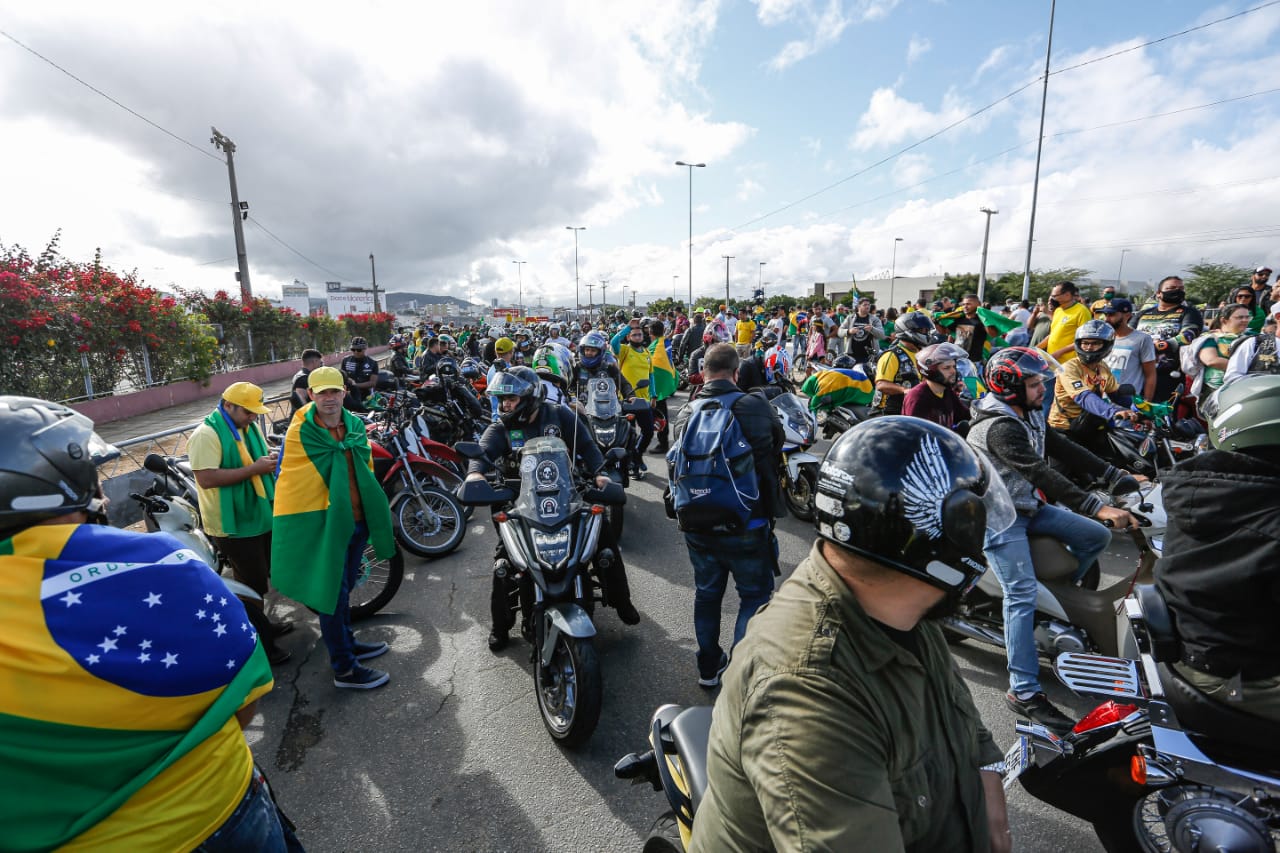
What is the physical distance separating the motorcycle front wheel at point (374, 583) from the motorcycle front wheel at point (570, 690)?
1714 mm

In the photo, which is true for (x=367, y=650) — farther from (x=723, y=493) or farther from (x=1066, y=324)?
(x=1066, y=324)

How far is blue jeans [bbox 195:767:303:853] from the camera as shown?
1.52m

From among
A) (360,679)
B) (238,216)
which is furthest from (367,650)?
(238,216)

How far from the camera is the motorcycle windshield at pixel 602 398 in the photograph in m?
7.17

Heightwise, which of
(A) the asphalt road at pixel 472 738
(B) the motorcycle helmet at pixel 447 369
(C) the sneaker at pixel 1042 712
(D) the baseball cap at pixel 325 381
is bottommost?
(A) the asphalt road at pixel 472 738

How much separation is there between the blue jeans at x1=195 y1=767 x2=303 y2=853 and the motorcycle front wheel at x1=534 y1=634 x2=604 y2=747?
132 cm

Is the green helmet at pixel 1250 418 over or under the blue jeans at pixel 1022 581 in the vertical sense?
over

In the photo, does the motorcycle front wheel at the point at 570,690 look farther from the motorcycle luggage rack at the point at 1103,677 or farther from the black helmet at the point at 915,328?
the black helmet at the point at 915,328

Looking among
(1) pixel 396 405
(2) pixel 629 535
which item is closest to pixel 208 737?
(2) pixel 629 535

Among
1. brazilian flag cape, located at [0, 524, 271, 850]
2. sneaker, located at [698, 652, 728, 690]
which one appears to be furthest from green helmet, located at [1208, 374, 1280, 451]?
brazilian flag cape, located at [0, 524, 271, 850]

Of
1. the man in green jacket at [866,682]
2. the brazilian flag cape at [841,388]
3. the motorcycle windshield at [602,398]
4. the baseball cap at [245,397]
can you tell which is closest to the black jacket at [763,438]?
the man in green jacket at [866,682]

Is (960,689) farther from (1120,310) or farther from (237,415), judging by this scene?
(1120,310)

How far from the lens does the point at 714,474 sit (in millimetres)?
3125

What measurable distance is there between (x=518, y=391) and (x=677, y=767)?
9.20 feet
